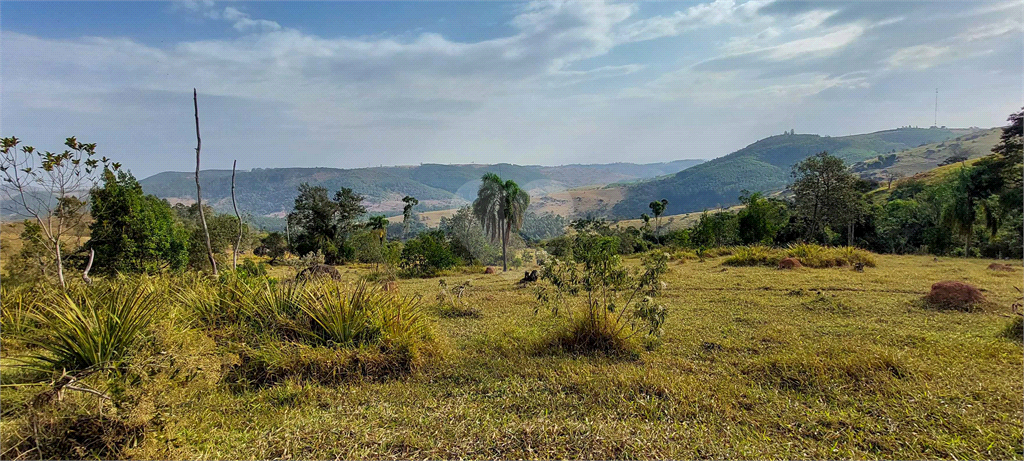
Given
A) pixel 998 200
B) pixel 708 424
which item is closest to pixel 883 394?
pixel 708 424

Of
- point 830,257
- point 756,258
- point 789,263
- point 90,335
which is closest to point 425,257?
point 756,258

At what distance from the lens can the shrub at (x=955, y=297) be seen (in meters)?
7.77

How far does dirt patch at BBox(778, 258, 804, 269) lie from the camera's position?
14547mm

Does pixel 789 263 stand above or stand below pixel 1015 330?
Answer: below

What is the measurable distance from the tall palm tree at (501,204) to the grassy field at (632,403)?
2452 cm

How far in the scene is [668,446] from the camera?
3203 mm

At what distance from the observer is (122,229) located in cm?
1197

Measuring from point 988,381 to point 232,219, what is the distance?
1534 inches

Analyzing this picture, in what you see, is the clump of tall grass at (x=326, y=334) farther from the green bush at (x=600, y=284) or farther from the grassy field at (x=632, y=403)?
the green bush at (x=600, y=284)

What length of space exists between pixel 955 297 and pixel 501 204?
24852mm

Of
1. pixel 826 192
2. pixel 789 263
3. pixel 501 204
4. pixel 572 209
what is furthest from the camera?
pixel 572 209

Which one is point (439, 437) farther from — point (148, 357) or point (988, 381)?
point (988, 381)

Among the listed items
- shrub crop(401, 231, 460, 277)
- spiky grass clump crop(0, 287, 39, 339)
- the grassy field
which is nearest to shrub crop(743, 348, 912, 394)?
the grassy field

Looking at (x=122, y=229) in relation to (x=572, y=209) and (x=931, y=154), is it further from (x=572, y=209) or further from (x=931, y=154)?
(x=931, y=154)
